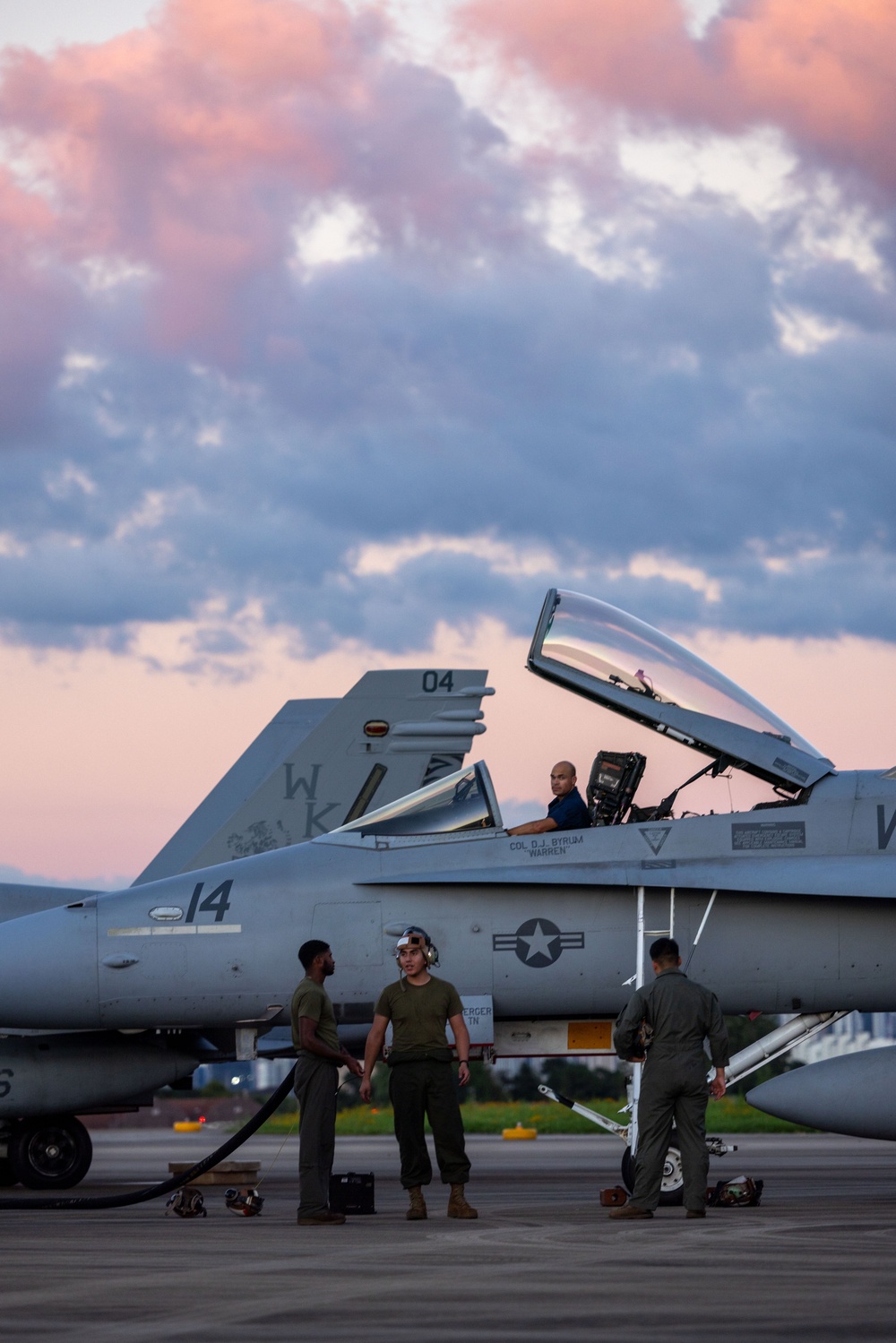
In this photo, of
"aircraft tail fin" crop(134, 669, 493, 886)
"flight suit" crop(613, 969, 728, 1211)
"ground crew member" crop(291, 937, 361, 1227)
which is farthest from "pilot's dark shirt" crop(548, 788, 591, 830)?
"aircraft tail fin" crop(134, 669, 493, 886)

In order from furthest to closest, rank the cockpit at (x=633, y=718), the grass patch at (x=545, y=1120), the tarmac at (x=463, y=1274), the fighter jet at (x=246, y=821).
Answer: the grass patch at (x=545, y=1120)
the fighter jet at (x=246, y=821)
the cockpit at (x=633, y=718)
the tarmac at (x=463, y=1274)

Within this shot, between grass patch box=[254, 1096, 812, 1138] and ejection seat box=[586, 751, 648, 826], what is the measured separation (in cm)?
1637

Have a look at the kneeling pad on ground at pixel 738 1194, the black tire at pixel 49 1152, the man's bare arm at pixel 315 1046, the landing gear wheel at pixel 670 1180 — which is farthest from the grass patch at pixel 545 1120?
the man's bare arm at pixel 315 1046

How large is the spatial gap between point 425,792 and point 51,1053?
4.11 meters

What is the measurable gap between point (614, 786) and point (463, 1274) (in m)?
6.09

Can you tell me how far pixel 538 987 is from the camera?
1247 cm

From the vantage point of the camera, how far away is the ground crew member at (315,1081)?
10.3 metres

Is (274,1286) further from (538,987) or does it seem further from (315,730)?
(315,730)

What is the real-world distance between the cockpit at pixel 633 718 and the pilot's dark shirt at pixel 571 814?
9 centimetres

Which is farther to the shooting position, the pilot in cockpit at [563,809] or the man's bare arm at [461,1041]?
the pilot in cockpit at [563,809]

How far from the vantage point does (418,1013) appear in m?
10.4

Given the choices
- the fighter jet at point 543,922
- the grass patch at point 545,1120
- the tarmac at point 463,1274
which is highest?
the fighter jet at point 543,922

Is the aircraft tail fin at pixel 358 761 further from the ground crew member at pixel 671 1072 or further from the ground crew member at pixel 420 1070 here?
the ground crew member at pixel 671 1072

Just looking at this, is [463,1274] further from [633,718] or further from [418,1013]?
[633,718]
